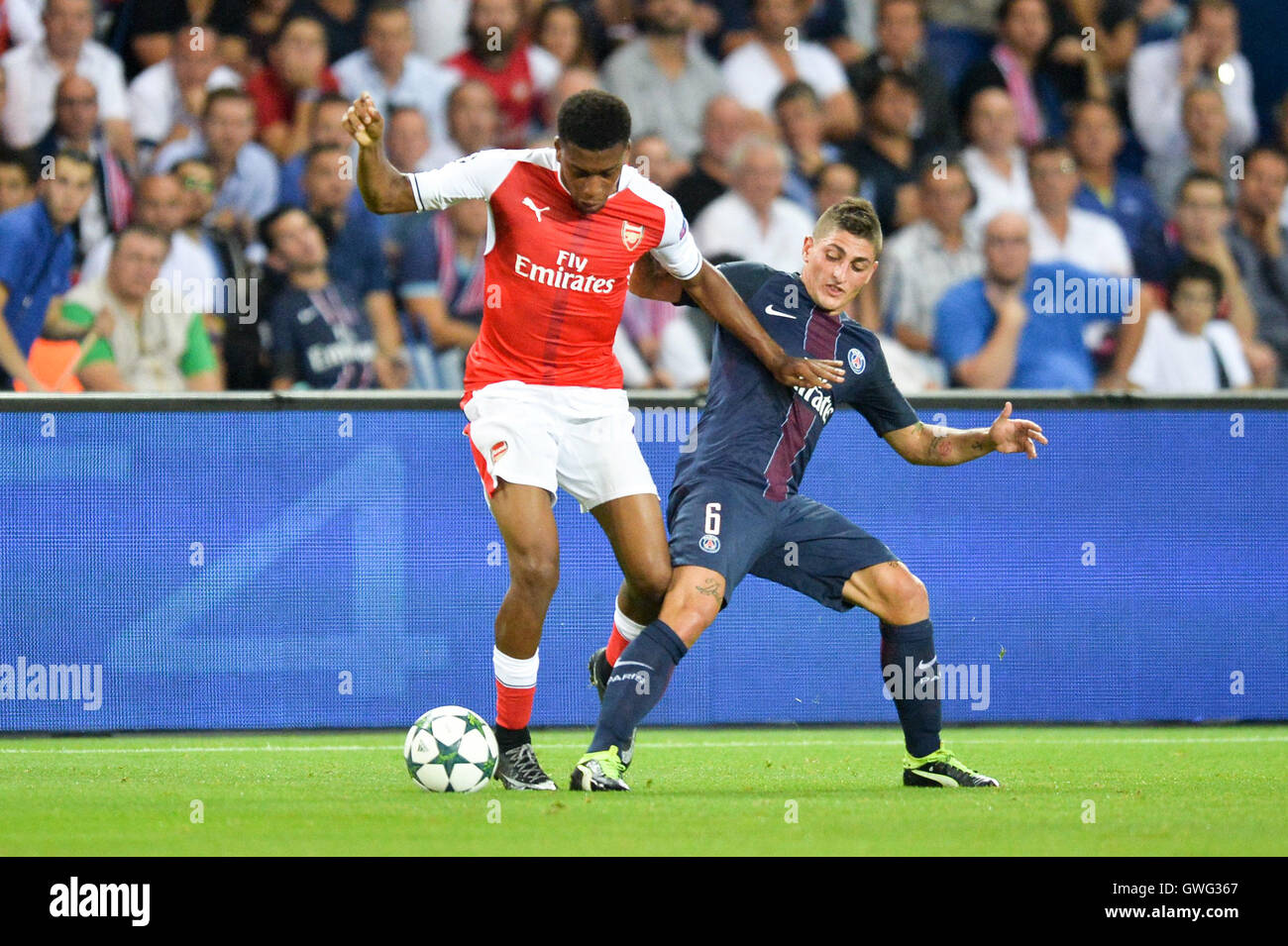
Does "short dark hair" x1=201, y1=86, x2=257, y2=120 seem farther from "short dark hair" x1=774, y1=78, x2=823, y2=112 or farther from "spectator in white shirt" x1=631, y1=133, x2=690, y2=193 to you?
"short dark hair" x1=774, y1=78, x2=823, y2=112

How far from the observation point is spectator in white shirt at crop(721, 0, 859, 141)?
11281 mm

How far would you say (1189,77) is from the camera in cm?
1170

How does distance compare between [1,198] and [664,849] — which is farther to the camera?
[1,198]

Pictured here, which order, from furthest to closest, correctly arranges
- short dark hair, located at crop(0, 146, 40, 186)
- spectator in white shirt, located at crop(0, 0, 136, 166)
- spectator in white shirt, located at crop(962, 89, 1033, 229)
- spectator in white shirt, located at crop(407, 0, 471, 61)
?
1. spectator in white shirt, located at crop(407, 0, 471, 61)
2. spectator in white shirt, located at crop(962, 89, 1033, 229)
3. spectator in white shirt, located at crop(0, 0, 136, 166)
4. short dark hair, located at crop(0, 146, 40, 186)

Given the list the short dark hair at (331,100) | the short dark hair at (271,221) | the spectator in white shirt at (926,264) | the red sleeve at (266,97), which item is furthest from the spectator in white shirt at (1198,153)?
the red sleeve at (266,97)

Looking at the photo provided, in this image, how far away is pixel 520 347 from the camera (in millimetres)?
6027

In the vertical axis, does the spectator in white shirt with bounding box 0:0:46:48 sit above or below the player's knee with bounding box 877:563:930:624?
above

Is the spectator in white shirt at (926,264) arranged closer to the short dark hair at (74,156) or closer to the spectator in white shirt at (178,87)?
the spectator in white shirt at (178,87)

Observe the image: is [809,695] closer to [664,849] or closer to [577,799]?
[577,799]

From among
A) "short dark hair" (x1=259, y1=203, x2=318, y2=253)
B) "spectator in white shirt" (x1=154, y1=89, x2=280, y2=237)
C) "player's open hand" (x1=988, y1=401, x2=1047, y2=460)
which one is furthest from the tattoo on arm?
"spectator in white shirt" (x1=154, y1=89, x2=280, y2=237)

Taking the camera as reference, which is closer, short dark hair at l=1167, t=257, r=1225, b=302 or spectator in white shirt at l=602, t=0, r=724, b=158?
short dark hair at l=1167, t=257, r=1225, b=302

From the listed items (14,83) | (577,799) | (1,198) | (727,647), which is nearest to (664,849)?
(577,799)

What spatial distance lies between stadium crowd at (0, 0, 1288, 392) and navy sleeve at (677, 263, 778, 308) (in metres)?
3.67

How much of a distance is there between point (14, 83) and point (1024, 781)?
24.2 ft
